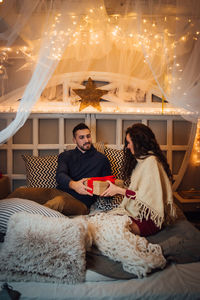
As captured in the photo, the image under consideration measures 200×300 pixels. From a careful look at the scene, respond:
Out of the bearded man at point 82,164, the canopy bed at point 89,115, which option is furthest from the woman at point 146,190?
the bearded man at point 82,164

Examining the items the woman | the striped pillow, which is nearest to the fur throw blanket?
the striped pillow

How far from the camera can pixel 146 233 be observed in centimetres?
186

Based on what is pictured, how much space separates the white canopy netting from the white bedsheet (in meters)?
1.01

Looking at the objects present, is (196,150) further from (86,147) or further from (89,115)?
(86,147)

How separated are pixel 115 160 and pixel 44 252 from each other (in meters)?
1.56

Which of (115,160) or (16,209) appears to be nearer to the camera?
(16,209)

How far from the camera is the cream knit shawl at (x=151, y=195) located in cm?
187

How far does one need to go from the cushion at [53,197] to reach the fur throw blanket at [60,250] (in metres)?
0.59

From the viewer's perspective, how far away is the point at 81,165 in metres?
2.58

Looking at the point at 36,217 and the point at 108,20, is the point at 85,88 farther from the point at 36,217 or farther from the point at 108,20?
the point at 36,217

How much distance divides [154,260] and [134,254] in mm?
103

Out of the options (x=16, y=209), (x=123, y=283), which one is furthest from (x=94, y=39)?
(x=123, y=283)

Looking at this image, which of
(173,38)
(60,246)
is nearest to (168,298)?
(60,246)

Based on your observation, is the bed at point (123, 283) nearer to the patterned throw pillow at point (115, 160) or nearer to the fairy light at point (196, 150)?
the patterned throw pillow at point (115, 160)
